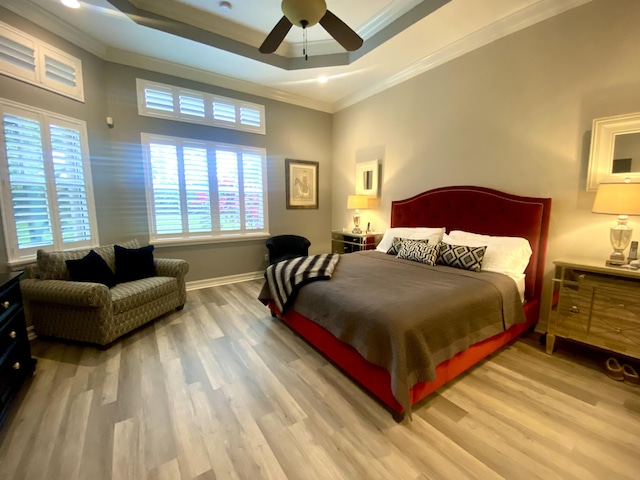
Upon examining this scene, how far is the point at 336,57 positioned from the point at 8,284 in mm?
Answer: 4141

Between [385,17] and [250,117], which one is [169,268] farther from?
[385,17]

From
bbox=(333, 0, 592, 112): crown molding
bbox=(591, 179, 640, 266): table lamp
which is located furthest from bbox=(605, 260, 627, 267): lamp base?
bbox=(333, 0, 592, 112): crown molding

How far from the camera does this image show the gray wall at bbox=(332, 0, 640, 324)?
2.33 meters

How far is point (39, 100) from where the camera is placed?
9.05 feet

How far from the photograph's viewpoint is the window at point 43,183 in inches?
100

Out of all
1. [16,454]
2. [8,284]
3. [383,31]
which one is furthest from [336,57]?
[16,454]

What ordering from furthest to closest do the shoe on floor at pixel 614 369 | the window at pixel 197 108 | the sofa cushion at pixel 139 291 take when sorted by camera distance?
1. the window at pixel 197 108
2. the sofa cushion at pixel 139 291
3. the shoe on floor at pixel 614 369

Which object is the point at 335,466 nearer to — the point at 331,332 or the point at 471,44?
the point at 331,332

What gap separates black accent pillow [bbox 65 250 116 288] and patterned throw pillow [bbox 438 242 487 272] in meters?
3.59

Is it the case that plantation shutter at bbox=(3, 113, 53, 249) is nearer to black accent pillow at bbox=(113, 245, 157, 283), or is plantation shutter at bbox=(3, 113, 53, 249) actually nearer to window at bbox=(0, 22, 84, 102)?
window at bbox=(0, 22, 84, 102)

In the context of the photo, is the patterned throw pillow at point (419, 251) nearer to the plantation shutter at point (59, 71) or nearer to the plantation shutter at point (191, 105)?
the plantation shutter at point (191, 105)

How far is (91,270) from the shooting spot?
2.82 meters

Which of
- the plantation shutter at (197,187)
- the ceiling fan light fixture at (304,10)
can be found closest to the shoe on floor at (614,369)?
the ceiling fan light fixture at (304,10)

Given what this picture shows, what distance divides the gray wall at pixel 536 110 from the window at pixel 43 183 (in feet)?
13.7
